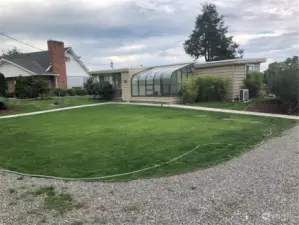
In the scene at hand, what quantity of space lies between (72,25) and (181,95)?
10022 mm

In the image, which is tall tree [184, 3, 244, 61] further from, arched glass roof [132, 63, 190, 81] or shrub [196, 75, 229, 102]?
shrub [196, 75, 229, 102]

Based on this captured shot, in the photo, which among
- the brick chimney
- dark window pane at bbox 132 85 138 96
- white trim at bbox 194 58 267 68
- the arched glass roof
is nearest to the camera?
white trim at bbox 194 58 267 68

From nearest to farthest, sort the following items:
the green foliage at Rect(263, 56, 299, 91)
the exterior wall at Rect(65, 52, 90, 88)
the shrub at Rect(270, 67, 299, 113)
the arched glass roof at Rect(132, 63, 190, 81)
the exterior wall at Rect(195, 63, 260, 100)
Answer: the shrub at Rect(270, 67, 299, 113) → the green foliage at Rect(263, 56, 299, 91) → the exterior wall at Rect(195, 63, 260, 100) → the arched glass roof at Rect(132, 63, 190, 81) → the exterior wall at Rect(65, 52, 90, 88)

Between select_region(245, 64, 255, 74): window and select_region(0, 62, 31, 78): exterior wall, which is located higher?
select_region(0, 62, 31, 78): exterior wall

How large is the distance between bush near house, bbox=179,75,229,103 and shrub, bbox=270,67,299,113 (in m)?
4.31

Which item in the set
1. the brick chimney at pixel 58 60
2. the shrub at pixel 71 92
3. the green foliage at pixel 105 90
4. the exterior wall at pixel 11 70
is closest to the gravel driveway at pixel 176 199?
the green foliage at pixel 105 90

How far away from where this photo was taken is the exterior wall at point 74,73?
3134 cm

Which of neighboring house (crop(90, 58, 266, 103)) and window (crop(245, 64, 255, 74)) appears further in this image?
window (crop(245, 64, 255, 74))

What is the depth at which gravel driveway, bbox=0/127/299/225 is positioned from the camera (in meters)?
3.10

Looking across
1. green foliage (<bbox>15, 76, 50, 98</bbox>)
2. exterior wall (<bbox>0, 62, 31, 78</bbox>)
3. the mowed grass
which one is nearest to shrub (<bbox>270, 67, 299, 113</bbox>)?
the mowed grass

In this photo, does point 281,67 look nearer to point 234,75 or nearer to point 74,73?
point 234,75

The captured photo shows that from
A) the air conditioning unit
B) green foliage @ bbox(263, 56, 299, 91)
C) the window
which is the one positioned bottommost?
the air conditioning unit

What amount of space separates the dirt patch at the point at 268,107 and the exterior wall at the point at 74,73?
913 inches

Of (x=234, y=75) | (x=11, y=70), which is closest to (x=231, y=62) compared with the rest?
(x=234, y=75)
